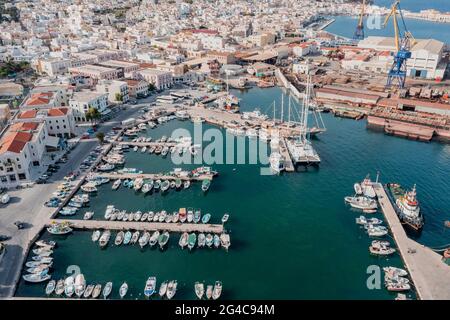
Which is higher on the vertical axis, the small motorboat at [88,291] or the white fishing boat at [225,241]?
the white fishing boat at [225,241]

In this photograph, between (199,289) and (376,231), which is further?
(376,231)

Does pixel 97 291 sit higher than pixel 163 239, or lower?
lower

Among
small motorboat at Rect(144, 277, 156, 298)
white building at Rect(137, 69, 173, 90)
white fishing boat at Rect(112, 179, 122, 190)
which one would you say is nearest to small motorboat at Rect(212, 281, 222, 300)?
small motorboat at Rect(144, 277, 156, 298)

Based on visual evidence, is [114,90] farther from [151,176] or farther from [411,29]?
[411,29]

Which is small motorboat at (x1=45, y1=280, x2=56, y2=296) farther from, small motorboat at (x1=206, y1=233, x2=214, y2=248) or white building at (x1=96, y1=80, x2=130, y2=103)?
white building at (x1=96, y1=80, x2=130, y2=103)

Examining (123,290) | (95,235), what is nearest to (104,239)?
(95,235)

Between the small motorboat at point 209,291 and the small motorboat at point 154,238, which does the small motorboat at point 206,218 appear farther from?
the small motorboat at point 209,291

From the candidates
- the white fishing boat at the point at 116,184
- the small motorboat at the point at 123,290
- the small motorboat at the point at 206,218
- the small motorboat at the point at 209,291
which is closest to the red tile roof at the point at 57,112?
the white fishing boat at the point at 116,184
